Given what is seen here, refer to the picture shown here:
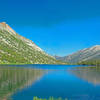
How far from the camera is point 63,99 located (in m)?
37.7

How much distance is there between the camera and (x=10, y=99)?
119ft

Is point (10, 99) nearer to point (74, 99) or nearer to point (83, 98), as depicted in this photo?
point (74, 99)

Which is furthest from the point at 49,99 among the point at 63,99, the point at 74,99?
the point at 74,99

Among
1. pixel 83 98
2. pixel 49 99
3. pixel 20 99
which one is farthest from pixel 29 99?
pixel 83 98

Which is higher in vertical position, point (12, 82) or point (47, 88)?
point (12, 82)

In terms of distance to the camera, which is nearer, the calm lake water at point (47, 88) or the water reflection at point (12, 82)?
the calm lake water at point (47, 88)

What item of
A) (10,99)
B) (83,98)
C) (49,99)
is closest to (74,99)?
(83,98)

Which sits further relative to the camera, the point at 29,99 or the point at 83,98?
the point at 83,98

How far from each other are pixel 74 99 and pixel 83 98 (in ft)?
8.41

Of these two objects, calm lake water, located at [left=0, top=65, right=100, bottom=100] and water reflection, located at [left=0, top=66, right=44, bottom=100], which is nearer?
calm lake water, located at [left=0, top=65, right=100, bottom=100]

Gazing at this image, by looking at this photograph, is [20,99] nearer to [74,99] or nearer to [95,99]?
[74,99]

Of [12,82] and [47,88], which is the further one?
[12,82]

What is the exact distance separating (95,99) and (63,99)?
724 cm

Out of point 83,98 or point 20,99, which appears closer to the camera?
point 20,99
